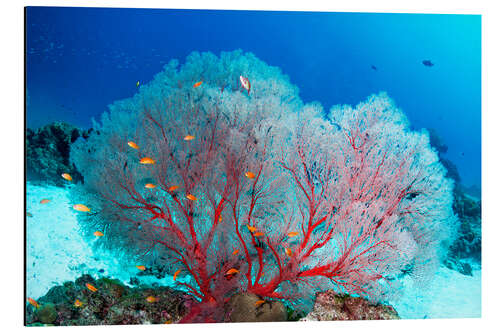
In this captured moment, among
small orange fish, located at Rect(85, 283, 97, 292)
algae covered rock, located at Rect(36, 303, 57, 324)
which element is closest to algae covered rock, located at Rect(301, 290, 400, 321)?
small orange fish, located at Rect(85, 283, 97, 292)

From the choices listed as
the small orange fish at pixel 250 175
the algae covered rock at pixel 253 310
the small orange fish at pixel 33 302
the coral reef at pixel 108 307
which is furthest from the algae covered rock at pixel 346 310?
the small orange fish at pixel 33 302

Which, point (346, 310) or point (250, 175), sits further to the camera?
point (346, 310)

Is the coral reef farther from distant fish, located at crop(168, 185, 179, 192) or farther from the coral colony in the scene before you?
distant fish, located at crop(168, 185, 179, 192)

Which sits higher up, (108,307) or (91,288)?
(91,288)

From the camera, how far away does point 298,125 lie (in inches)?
138

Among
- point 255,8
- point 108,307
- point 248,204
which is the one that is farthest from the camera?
point 255,8

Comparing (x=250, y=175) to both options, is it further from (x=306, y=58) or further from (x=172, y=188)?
(x=306, y=58)

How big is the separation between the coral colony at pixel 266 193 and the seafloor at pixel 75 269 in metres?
0.78

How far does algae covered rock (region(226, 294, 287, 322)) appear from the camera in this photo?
3.23 meters

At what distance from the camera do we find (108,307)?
3336mm

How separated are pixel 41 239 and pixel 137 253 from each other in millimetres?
1758

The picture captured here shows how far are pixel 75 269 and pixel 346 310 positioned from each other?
13.5ft

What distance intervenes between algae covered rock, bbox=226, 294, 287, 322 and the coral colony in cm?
13

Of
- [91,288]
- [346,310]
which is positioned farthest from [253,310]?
[91,288]
